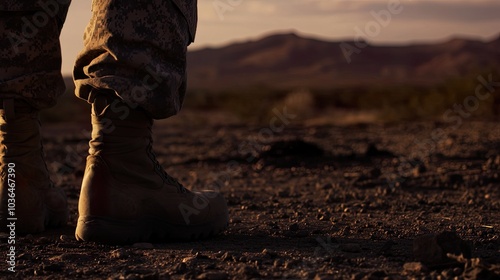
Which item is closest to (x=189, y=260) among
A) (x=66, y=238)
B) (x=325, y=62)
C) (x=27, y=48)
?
(x=66, y=238)

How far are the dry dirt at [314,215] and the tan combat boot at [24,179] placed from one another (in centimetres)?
8

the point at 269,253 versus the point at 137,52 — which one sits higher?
the point at 137,52

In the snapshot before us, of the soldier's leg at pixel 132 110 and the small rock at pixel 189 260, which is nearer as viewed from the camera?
the small rock at pixel 189 260

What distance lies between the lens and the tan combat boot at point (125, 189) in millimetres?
2611

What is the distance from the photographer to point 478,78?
1396 centimetres

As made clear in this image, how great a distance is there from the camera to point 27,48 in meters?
2.90

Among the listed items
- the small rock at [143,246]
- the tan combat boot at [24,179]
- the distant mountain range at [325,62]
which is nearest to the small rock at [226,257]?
the small rock at [143,246]

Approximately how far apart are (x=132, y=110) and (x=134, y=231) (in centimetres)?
43

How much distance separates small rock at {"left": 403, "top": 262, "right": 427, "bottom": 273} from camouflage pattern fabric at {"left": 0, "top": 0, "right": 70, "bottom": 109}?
5.20ft

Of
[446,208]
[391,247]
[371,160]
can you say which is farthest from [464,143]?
[391,247]

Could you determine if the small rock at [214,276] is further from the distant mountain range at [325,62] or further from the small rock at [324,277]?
the distant mountain range at [325,62]

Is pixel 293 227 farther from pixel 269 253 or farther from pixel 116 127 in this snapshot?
pixel 116 127

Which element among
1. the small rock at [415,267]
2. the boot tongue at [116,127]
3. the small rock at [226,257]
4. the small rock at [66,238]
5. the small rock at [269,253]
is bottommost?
the small rock at [66,238]

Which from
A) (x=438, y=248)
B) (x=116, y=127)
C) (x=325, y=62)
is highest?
(x=325, y=62)
